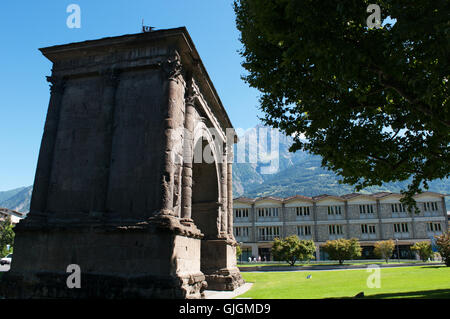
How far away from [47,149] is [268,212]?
4346 centimetres

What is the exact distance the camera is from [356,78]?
7699mm

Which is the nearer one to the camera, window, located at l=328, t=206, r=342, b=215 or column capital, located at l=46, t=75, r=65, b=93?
column capital, located at l=46, t=75, r=65, b=93

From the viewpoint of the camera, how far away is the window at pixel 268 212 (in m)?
52.3

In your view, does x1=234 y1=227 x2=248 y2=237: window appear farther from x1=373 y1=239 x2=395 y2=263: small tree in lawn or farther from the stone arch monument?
the stone arch monument

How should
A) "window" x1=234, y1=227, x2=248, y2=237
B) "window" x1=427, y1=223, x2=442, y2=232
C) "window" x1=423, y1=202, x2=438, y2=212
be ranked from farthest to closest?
"window" x1=234, y1=227, x2=248, y2=237, "window" x1=423, y1=202, x2=438, y2=212, "window" x1=427, y1=223, x2=442, y2=232

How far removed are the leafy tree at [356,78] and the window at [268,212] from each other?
41.6m

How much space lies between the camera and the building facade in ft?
155

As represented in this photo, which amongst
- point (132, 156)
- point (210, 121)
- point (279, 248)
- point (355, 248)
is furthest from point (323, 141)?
point (355, 248)

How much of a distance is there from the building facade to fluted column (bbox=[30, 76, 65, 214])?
139ft

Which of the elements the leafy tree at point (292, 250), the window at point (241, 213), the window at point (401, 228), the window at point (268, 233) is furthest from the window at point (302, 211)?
the leafy tree at point (292, 250)

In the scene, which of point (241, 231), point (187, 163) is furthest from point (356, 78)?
point (241, 231)

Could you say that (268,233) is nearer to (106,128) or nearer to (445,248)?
(445,248)

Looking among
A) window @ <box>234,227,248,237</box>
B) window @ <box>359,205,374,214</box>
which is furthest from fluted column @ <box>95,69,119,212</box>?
window @ <box>359,205,374,214</box>

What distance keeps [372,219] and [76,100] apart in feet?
154
